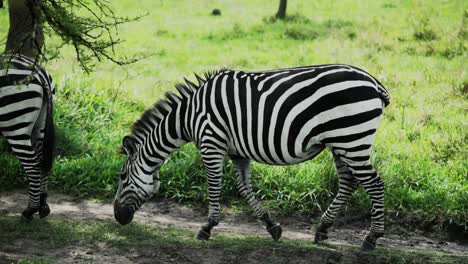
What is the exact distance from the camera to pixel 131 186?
739 cm

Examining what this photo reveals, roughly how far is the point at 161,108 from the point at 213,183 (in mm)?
1144

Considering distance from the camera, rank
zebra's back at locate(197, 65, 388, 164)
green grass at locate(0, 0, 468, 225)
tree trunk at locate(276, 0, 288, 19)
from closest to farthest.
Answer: zebra's back at locate(197, 65, 388, 164), green grass at locate(0, 0, 468, 225), tree trunk at locate(276, 0, 288, 19)

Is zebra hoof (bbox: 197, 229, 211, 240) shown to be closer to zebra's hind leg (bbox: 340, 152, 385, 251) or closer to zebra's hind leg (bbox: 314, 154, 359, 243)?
zebra's hind leg (bbox: 314, 154, 359, 243)

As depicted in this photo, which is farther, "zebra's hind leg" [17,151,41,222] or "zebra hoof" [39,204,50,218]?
"zebra hoof" [39,204,50,218]

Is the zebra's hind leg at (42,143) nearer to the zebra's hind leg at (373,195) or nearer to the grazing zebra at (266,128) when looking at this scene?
the grazing zebra at (266,128)

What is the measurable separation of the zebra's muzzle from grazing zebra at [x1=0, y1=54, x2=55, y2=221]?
3.42ft

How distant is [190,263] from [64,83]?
597 cm

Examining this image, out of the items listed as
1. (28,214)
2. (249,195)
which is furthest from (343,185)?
(28,214)

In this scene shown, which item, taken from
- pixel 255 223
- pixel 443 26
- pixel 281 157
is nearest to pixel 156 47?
pixel 443 26

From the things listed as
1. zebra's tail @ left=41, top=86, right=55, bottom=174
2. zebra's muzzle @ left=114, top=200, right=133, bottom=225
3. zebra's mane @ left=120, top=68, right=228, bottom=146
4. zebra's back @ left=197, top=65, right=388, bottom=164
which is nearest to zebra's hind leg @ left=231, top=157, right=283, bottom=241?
zebra's back @ left=197, top=65, right=388, bottom=164

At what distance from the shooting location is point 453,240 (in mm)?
7816

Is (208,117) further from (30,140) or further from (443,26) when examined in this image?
(443,26)

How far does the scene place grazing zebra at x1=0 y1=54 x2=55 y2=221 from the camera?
718 centimetres

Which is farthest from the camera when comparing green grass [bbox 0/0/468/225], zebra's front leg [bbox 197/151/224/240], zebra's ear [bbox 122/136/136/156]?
green grass [bbox 0/0/468/225]
